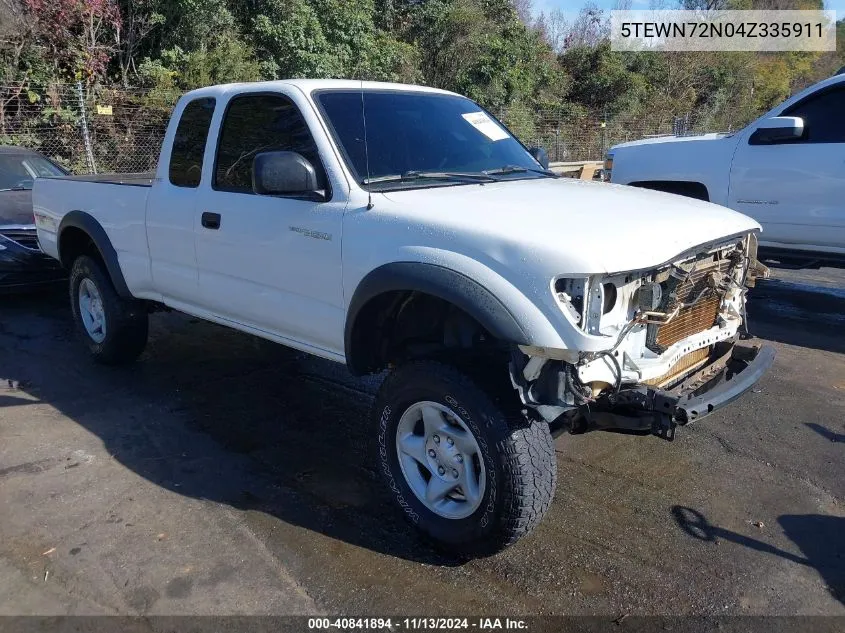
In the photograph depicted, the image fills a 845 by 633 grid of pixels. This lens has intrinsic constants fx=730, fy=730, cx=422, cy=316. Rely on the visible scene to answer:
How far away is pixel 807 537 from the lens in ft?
11.1

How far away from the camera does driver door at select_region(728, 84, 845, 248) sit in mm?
6375

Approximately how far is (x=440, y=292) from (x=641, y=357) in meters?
0.92

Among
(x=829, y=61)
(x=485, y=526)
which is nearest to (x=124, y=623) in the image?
(x=485, y=526)

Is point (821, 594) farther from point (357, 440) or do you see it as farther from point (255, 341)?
point (255, 341)

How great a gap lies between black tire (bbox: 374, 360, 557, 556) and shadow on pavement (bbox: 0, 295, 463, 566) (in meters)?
0.21

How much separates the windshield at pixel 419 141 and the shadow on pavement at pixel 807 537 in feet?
6.61

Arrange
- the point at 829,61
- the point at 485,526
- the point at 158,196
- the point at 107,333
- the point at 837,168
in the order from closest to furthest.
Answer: the point at 485,526 < the point at 158,196 < the point at 107,333 < the point at 837,168 < the point at 829,61

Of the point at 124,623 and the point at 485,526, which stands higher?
the point at 485,526

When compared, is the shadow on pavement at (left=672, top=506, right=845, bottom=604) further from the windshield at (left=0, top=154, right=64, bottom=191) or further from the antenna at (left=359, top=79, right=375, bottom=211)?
the windshield at (left=0, top=154, right=64, bottom=191)

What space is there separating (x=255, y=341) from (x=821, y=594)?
188 inches

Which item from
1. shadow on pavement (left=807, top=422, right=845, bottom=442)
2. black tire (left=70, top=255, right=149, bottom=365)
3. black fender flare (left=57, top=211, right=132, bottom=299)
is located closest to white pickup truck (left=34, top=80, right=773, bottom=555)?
black fender flare (left=57, top=211, right=132, bottom=299)

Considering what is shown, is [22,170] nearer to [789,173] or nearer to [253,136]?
[253,136]

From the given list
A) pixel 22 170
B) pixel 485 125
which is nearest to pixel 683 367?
pixel 485 125

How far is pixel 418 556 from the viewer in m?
3.26
